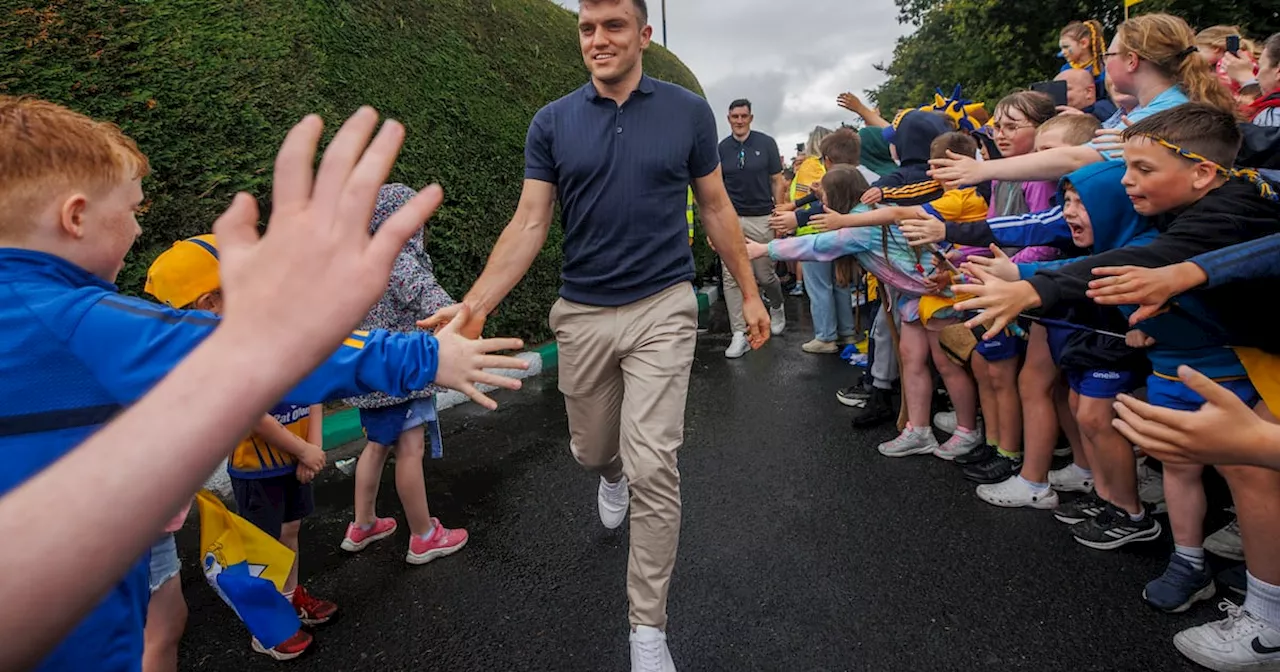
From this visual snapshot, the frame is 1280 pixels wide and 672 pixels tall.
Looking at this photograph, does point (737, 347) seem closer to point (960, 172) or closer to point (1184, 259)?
point (960, 172)

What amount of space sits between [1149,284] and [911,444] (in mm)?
2529

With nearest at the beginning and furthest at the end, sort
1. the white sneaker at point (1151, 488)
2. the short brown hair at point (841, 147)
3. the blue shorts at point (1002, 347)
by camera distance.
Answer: the white sneaker at point (1151, 488) → the blue shorts at point (1002, 347) → the short brown hair at point (841, 147)

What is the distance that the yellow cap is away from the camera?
238cm

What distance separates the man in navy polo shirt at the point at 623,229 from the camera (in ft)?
9.26

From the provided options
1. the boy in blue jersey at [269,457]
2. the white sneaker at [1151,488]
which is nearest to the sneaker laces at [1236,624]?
the white sneaker at [1151,488]

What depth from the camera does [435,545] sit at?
3412mm

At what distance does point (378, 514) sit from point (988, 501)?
3.31m

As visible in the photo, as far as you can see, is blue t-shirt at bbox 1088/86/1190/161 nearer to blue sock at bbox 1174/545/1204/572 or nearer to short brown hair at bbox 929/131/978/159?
short brown hair at bbox 929/131/978/159

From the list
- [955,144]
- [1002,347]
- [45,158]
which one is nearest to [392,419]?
[45,158]

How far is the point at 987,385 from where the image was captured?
4.13m

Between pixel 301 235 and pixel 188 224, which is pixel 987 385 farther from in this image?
pixel 188 224

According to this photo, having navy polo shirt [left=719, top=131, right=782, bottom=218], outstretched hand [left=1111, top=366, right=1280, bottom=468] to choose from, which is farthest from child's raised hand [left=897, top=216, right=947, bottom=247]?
navy polo shirt [left=719, top=131, right=782, bottom=218]

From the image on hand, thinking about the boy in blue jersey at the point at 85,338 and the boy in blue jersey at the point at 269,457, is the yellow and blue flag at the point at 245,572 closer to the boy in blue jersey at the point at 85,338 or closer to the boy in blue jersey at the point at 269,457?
the boy in blue jersey at the point at 269,457

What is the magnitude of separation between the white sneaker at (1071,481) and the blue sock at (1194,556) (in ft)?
3.34
